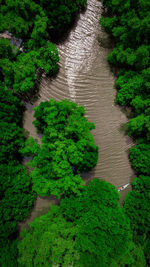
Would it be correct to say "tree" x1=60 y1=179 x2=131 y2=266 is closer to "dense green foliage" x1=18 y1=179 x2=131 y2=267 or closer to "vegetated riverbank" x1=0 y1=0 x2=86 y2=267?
"dense green foliage" x1=18 y1=179 x2=131 y2=267

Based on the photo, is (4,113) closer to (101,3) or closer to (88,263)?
(88,263)

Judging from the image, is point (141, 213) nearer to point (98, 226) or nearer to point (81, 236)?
point (98, 226)

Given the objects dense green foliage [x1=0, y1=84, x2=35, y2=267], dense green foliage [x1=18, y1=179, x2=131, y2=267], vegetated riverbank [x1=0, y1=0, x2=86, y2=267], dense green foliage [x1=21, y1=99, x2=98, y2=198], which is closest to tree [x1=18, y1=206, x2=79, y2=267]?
dense green foliage [x1=18, y1=179, x2=131, y2=267]

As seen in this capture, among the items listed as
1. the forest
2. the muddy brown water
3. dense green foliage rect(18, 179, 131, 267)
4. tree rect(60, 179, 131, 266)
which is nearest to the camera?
dense green foliage rect(18, 179, 131, 267)

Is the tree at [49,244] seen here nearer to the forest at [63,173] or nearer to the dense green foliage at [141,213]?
the forest at [63,173]

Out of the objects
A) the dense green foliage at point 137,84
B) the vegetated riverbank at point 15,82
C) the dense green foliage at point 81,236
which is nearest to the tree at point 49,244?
the dense green foliage at point 81,236

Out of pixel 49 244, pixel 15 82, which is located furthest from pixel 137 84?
pixel 49 244
